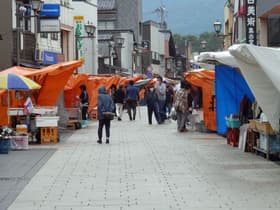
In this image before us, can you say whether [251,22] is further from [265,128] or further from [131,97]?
[265,128]

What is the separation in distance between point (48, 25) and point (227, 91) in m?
14.6

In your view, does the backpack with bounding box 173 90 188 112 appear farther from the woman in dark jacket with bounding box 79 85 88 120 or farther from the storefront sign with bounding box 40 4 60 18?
the storefront sign with bounding box 40 4 60 18

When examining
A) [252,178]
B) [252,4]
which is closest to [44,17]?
[252,4]

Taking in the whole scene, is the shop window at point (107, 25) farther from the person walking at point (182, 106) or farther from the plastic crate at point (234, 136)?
the plastic crate at point (234, 136)

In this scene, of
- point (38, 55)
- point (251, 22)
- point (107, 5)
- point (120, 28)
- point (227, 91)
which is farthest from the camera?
point (120, 28)

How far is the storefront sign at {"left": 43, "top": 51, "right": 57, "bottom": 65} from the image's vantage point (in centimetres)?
3753

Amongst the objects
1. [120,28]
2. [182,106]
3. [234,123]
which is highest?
[120,28]

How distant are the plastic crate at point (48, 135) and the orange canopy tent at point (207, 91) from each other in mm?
6359

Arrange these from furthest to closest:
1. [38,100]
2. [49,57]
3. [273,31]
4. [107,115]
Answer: [49,57]
[273,31]
[38,100]
[107,115]

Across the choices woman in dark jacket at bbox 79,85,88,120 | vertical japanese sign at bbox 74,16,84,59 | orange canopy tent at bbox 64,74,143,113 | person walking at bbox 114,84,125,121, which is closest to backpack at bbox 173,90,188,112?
orange canopy tent at bbox 64,74,143,113

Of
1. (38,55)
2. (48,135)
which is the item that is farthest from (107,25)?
(48,135)

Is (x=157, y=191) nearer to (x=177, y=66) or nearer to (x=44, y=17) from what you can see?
(x=44, y=17)

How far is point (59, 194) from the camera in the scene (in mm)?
11117

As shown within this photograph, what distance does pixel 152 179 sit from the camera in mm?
12742
